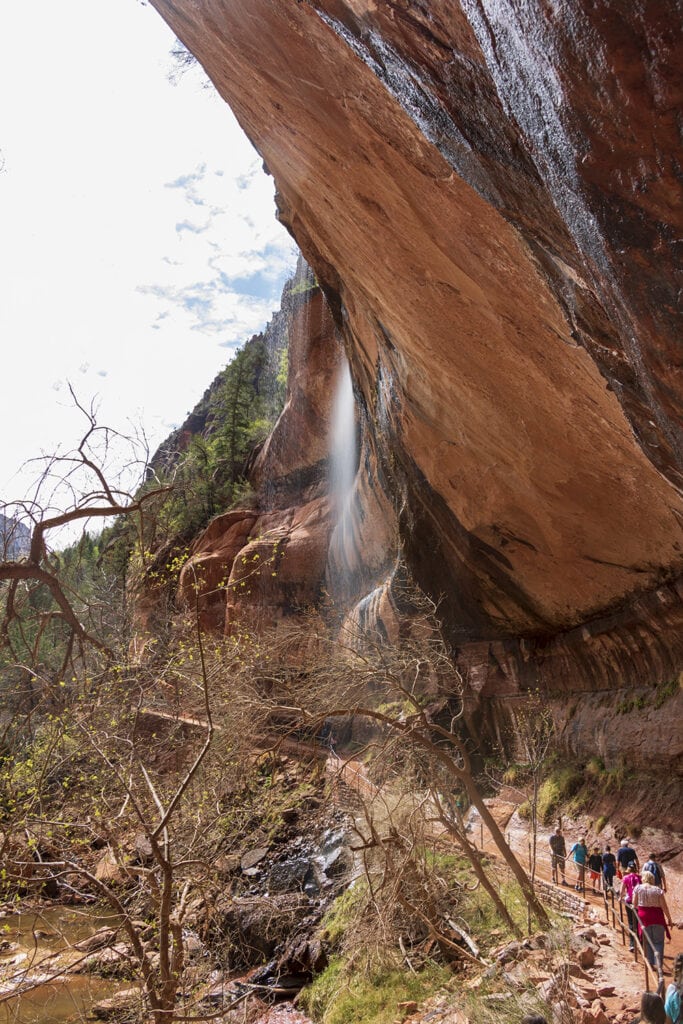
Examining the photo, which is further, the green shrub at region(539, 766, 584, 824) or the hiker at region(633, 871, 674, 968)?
the green shrub at region(539, 766, 584, 824)

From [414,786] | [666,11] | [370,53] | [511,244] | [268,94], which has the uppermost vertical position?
[268,94]

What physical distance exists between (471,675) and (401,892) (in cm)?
861

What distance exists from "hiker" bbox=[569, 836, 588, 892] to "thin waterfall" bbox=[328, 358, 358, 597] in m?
14.0

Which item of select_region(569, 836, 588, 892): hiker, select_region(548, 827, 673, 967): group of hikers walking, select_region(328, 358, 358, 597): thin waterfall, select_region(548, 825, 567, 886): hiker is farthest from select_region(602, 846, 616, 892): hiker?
select_region(328, 358, 358, 597): thin waterfall

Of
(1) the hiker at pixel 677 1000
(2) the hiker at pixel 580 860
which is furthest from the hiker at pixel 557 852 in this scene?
(1) the hiker at pixel 677 1000

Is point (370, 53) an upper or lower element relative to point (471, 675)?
upper

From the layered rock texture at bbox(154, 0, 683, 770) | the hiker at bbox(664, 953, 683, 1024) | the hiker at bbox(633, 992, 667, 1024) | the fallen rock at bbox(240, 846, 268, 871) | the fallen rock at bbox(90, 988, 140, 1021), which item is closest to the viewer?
the layered rock texture at bbox(154, 0, 683, 770)

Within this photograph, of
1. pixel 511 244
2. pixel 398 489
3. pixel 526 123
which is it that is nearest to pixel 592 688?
pixel 398 489

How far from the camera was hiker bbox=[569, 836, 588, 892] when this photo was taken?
1205 centimetres

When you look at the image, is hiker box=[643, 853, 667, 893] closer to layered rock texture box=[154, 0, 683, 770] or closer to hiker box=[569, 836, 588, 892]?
hiker box=[569, 836, 588, 892]

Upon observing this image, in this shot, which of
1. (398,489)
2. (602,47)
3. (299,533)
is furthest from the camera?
(299,533)

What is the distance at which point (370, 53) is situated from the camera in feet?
17.9

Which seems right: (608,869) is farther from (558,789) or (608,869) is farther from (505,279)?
(505,279)

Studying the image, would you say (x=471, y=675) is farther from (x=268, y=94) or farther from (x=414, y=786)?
(x=268, y=94)
